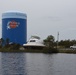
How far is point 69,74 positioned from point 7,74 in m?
11.3

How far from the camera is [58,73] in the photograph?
5850 cm

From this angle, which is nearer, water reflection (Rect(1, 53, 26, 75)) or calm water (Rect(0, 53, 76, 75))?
water reflection (Rect(1, 53, 26, 75))

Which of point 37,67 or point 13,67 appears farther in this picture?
point 37,67

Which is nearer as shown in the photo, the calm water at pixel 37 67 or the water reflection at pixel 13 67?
the water reflection at pixel 13 67

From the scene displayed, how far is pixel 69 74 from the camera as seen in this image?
5675cm

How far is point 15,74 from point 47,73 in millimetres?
6312

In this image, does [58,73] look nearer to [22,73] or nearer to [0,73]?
[22,73]

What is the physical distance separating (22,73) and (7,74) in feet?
10.1

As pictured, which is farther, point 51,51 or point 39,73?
point 51,51

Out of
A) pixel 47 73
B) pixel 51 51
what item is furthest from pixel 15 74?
pixel 51 51

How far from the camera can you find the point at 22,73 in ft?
188

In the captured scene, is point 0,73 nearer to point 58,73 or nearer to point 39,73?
point 39,73

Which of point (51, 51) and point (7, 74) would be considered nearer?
point (7, 74)

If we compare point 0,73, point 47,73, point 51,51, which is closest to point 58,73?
point 47,73
